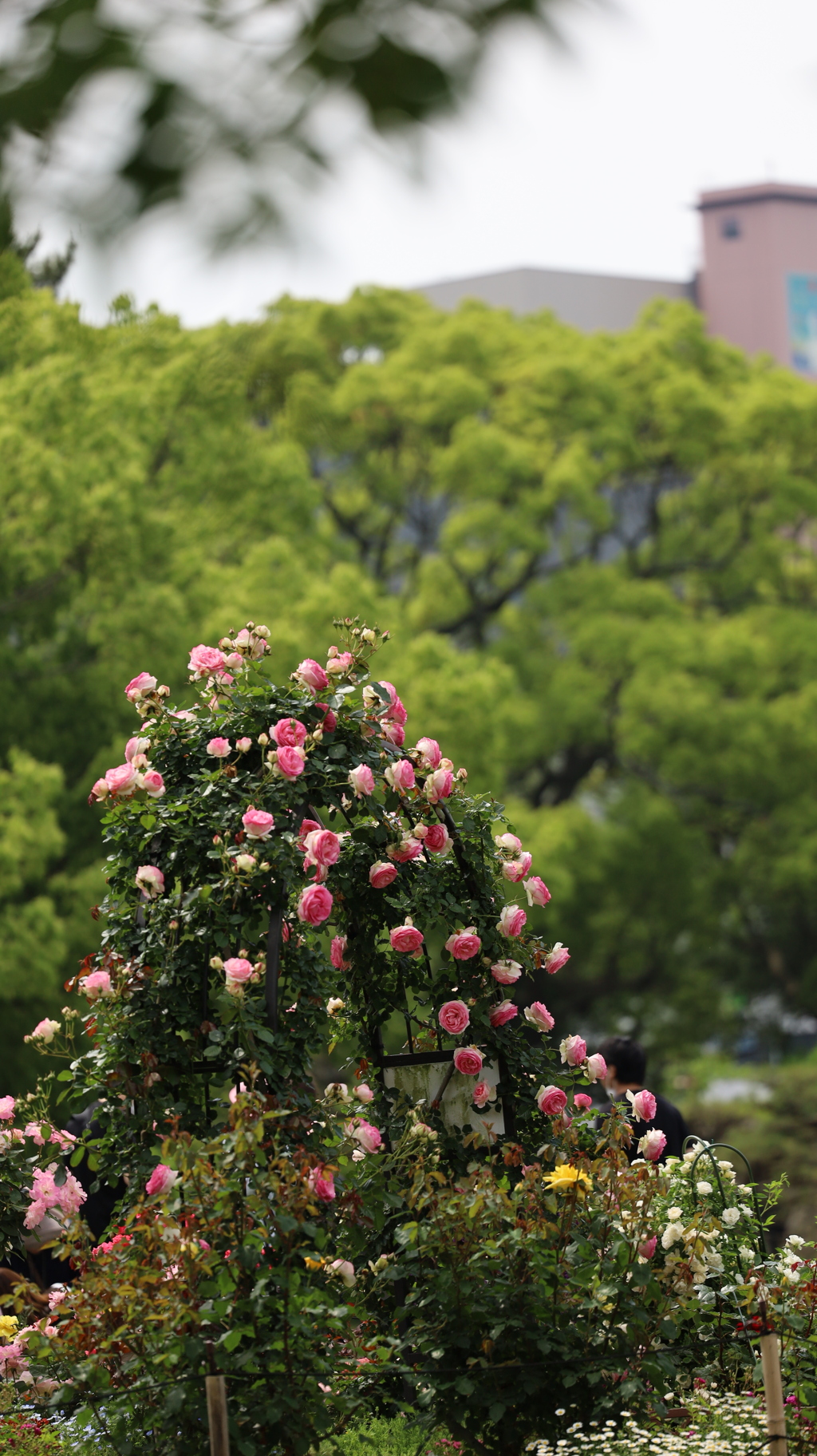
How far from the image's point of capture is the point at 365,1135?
417 centimetres

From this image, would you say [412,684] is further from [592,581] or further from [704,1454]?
[704,1454]

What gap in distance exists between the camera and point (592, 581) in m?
17.6

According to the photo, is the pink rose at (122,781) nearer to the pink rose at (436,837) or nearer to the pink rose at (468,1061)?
the pink rose at (436,837)

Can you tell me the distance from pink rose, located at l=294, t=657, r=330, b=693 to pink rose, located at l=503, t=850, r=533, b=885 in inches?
29.3

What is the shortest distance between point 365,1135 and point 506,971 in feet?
2.01

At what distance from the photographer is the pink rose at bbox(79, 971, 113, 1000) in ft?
12.9

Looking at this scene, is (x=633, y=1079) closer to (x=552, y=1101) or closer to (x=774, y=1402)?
(x=552, y=1101)

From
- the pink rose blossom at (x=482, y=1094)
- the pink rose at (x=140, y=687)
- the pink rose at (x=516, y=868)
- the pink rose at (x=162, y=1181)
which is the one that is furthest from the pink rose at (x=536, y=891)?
the pink rose at (x=162, y=1181)

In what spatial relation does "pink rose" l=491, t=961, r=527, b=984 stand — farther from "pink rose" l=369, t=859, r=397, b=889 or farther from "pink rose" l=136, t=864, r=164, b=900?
"pink rose" l=136, t=864, r=164, b=900

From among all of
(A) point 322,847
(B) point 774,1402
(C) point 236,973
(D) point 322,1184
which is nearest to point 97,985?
(C) point 236,973

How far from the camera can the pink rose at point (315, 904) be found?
3.92 metres

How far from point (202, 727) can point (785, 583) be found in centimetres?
1525

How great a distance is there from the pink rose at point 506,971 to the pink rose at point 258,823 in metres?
0.90

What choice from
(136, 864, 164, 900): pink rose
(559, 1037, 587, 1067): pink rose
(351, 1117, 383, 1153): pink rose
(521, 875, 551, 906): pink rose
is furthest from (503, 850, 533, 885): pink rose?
(136, 864, 164, 900): pink rose
